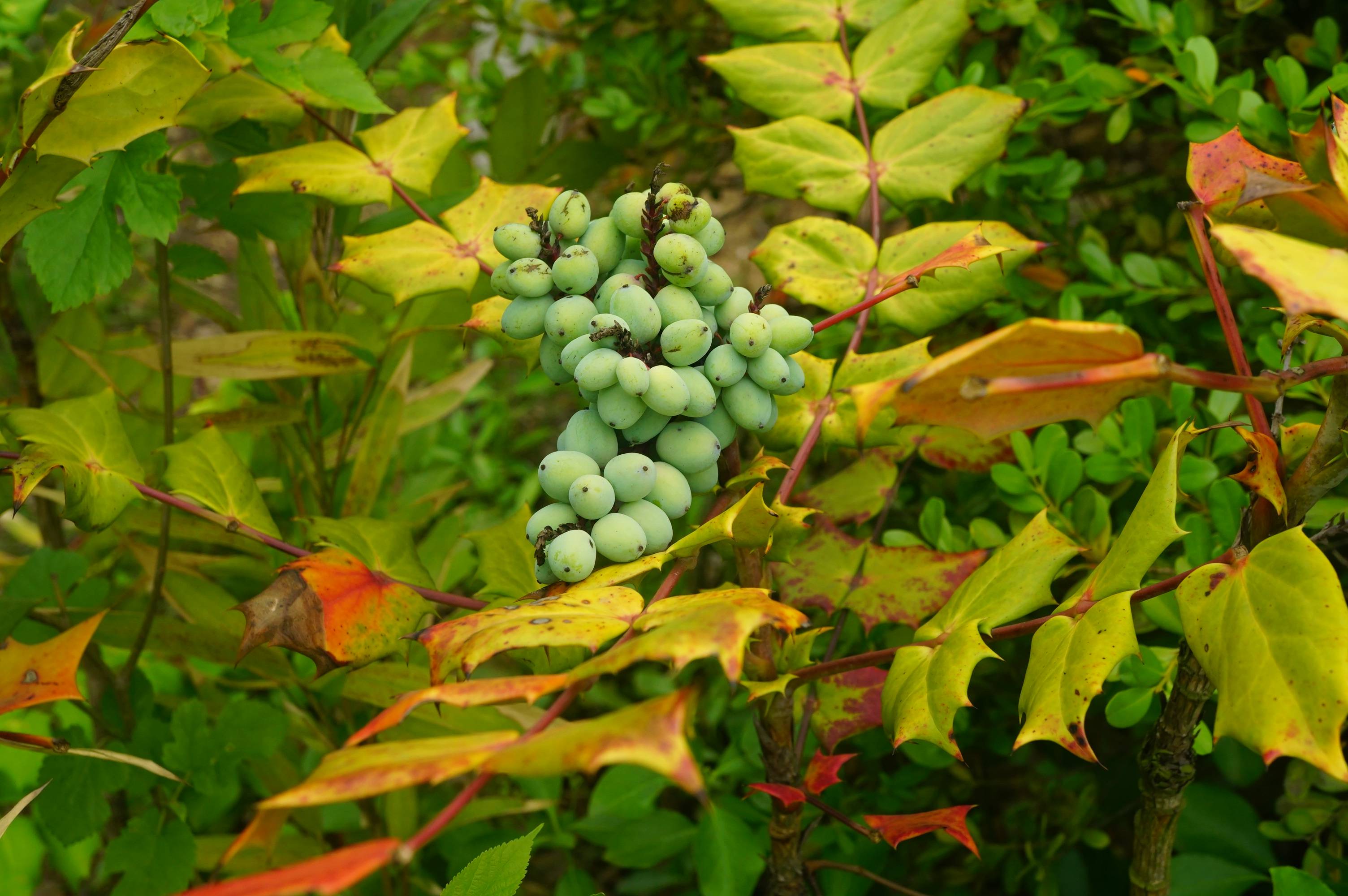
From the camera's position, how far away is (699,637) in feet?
1.44

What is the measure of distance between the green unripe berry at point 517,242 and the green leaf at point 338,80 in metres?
0.26

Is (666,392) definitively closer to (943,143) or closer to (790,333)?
(790,333)

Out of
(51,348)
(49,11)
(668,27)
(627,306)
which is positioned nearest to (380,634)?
(627,306)

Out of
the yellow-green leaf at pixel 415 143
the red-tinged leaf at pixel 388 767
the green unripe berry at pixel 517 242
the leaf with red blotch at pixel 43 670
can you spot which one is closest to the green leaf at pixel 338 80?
the yellow-green leaf at pixel 415 143

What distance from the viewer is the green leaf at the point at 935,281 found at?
2.81ft

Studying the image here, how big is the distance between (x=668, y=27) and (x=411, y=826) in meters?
1.27

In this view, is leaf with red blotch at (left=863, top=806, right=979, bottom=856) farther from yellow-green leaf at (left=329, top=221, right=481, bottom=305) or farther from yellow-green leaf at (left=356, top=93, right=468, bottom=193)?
yellow-green leaf at (left=356, top=93, right=468, bottom=193)

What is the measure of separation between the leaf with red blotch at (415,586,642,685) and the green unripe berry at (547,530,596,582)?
0.02m

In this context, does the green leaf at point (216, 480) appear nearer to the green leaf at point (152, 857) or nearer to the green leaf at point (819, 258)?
the green leaf at point (152, 857)

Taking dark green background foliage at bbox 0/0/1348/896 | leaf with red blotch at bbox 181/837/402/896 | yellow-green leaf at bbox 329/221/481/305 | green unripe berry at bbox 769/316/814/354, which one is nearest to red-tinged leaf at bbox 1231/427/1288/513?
dark green background foliage at bbox 0/0/1348/896

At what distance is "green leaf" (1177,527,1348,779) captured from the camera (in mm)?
461

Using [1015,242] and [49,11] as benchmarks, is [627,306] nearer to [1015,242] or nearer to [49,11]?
[1015,242]

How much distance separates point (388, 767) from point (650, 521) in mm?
252

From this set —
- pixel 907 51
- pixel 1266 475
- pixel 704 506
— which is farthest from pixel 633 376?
pixel 704 506
